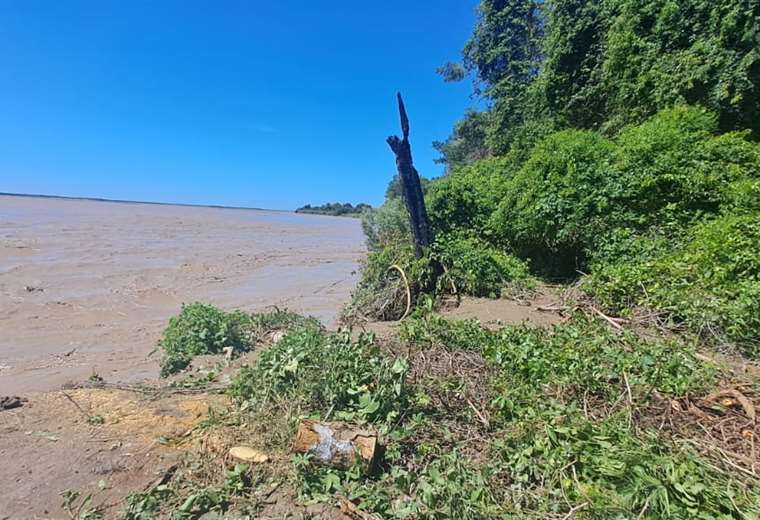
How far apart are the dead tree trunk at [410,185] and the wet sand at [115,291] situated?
82.0 inches

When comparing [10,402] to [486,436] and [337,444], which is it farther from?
[486,436]

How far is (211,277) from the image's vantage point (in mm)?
10016

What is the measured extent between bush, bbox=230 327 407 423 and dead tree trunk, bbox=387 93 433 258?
3522 mm

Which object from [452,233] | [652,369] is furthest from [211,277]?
[652,369]

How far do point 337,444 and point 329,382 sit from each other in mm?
499

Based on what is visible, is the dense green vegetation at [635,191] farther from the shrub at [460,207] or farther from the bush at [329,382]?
the bush at [329,382]

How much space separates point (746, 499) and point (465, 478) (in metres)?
1.23

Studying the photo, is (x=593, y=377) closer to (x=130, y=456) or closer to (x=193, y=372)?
(x=130, y=456)

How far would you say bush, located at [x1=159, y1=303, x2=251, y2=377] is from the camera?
4244 millimetres

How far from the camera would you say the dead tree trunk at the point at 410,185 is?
606cm

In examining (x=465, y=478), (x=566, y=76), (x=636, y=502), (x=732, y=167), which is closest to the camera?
(x=636, y=502)

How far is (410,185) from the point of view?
244 inches

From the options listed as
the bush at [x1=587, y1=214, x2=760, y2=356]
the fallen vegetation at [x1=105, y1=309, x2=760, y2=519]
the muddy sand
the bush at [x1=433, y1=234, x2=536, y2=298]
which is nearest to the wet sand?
the muddy sand

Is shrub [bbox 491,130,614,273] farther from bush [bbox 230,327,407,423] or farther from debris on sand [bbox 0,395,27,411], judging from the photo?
debris on sand [bbox 0,395,27,411]
